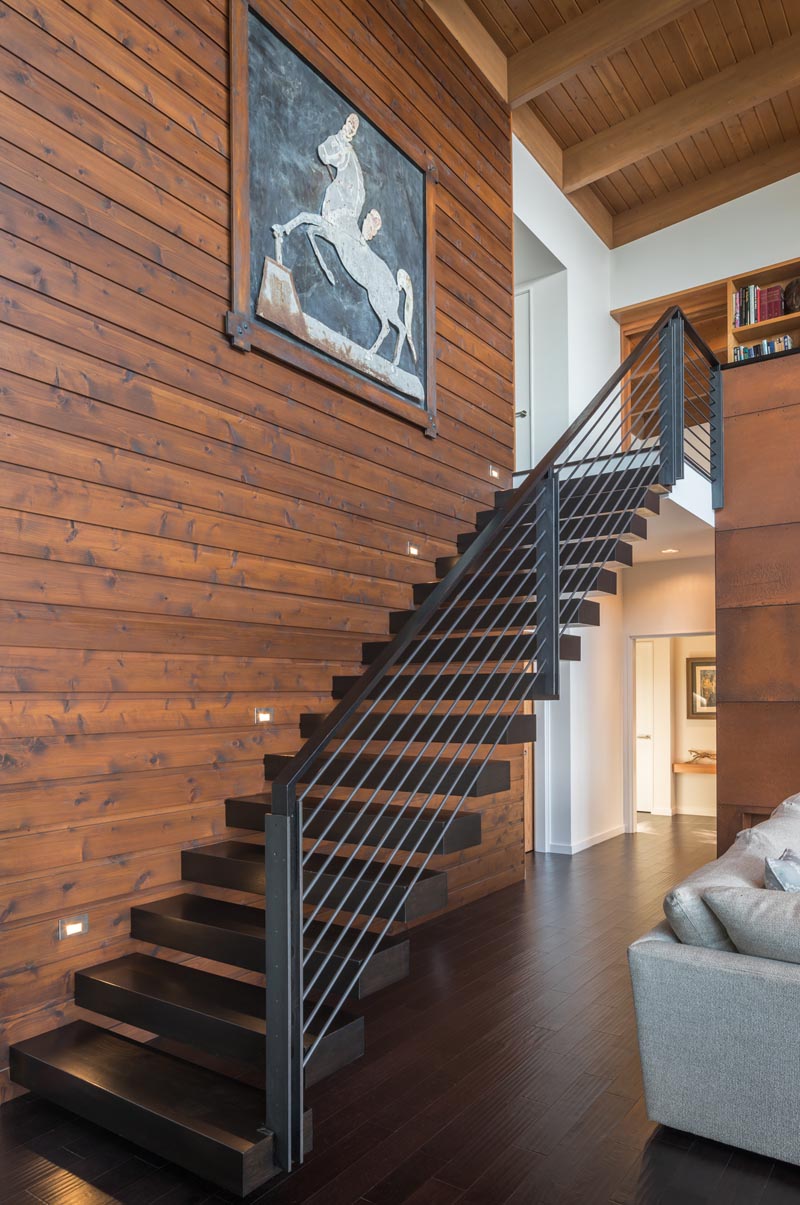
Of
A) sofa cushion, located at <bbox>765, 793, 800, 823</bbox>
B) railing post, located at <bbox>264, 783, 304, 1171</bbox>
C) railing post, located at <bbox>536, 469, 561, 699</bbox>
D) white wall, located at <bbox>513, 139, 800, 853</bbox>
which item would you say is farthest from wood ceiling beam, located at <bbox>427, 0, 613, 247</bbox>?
railing post, located at <bbox>264, 783, 304, 1171</bbox>

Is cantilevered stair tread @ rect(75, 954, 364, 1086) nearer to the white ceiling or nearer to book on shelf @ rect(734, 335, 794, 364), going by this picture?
the white ceiling

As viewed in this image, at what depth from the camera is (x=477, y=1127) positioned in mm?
2484

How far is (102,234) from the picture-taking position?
3.05 metres

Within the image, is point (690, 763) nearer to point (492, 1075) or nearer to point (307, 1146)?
point (492, 1075)

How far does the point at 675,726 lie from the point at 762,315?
4462 millimetres

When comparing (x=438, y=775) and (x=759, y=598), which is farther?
(x=759, y=598)

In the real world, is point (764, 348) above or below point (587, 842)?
above

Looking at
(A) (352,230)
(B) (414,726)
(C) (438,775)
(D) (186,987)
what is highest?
(A) (352,230)

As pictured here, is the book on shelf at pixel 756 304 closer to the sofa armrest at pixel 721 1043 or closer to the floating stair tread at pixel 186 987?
the sofa armrest at pixel 721 1043

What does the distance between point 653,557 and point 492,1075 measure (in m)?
5.51

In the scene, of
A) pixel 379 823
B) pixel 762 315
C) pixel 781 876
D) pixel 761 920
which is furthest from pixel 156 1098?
pixel 762 315

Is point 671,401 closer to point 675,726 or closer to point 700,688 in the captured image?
point 700,688

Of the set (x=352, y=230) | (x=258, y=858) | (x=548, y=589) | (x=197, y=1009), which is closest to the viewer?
(x=197, y=1009)

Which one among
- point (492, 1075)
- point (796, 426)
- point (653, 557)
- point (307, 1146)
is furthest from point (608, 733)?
point (307, 1146)
